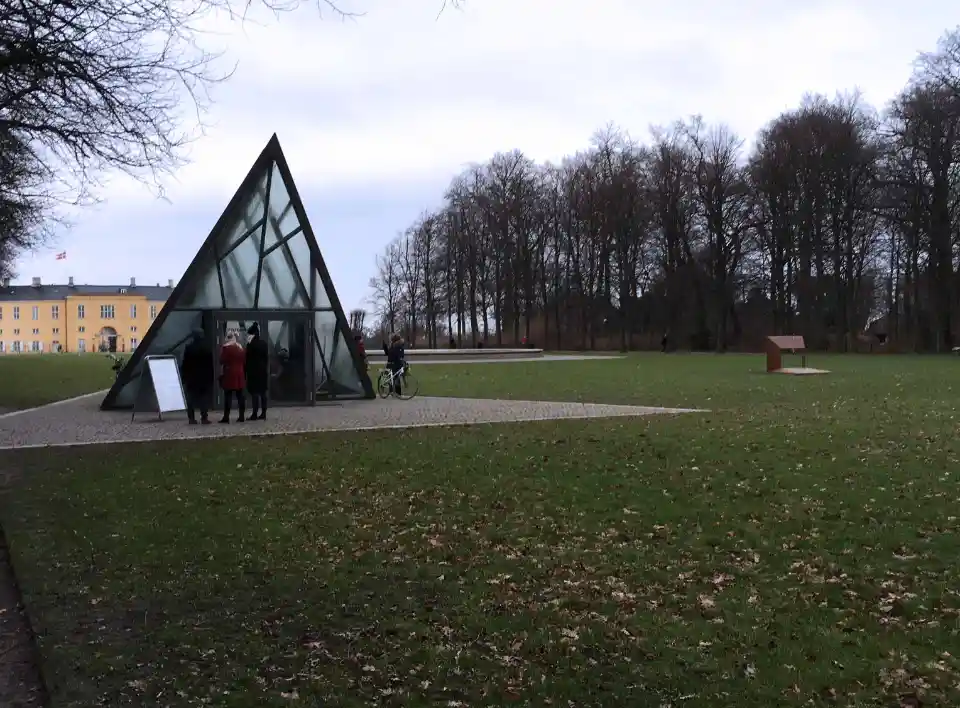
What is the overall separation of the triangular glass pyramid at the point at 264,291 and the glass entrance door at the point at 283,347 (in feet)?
0.07

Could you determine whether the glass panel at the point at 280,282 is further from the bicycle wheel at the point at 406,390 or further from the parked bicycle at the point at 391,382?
the bicycle wheel at the point at 406,390

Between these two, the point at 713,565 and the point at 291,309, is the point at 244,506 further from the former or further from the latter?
the point at 291,309

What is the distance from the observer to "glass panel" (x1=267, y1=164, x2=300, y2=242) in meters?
20.2

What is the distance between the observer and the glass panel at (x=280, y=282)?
2028 cm

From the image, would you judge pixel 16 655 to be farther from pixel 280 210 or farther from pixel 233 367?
pixel 280 210

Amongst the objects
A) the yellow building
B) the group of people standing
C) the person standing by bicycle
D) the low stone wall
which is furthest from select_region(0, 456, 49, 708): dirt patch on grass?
the yellow building

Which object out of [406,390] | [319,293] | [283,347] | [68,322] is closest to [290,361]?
[283,347]

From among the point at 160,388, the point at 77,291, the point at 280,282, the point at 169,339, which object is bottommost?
the point at 160,388

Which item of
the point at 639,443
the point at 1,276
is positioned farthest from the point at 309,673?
the point at 1,276

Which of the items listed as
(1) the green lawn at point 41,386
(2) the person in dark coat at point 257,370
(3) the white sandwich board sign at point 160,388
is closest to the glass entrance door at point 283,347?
(3) the white sandwich board sign at point 160,388

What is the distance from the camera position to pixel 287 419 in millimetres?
17375

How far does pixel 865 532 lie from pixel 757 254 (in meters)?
57.3

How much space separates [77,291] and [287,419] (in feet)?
466

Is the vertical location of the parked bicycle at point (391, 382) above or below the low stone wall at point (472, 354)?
below
